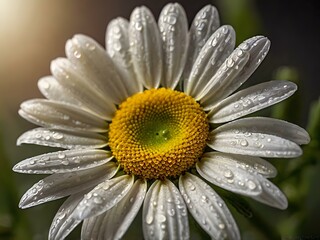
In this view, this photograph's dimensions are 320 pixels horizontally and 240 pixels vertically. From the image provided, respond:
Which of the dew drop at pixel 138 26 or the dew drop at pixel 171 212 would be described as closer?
the dew drop at pixel 171 212

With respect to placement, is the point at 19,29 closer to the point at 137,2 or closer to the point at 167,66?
the point at 137,2

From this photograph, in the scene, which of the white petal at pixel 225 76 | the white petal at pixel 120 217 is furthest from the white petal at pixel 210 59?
the white petal at pixel 120 217

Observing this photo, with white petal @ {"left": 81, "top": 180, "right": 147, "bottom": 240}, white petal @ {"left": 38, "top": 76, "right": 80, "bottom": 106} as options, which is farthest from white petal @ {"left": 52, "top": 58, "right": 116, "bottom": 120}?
white petal @ {"left": 81, "top": 180, "right": 147, "bottom": 240}

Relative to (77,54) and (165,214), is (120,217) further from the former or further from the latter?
(77,54)

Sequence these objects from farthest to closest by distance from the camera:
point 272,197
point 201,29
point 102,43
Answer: point 102,43 → point 201,29 → point 272,197

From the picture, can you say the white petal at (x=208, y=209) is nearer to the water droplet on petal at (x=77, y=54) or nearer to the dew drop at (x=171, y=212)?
the dew drop at (x=171, y=212)

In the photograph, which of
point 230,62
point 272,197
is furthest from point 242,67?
point 272,197
